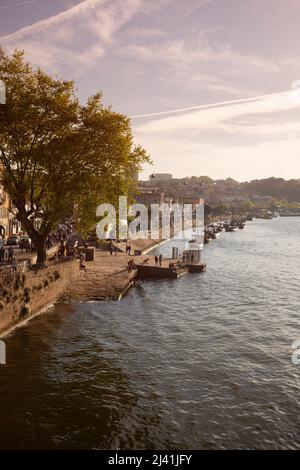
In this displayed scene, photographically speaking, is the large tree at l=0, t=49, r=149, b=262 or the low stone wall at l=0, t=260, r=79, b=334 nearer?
the low stone wall at l=0, t=260, r=79, b=334

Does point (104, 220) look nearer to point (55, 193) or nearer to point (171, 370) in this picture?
point (55, 193)

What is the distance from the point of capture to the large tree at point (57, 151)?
108 feet

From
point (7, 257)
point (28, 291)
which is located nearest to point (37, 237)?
point (7, 257)

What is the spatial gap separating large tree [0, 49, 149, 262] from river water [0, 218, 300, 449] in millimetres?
9307

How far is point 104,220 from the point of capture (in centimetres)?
4138

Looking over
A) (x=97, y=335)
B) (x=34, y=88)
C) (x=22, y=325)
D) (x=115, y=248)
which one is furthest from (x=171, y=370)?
(x=115, y=248)

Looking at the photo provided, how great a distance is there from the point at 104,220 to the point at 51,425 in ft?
84.5

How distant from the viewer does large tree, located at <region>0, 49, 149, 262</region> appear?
32.9 m

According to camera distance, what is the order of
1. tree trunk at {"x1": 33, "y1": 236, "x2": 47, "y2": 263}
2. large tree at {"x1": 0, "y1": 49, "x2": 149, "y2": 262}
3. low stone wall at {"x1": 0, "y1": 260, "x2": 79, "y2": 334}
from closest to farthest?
1. low stone wall at {"x1": 0, "y1": 260, "x2": 79, "y2": 334}
2. large tree at {"x1": 0, "y1": 49, "x2": 149, "y2": 262}
3. tree trunk at {"x1": 33, "y1": 236, "x2": 47, "y2": 263}

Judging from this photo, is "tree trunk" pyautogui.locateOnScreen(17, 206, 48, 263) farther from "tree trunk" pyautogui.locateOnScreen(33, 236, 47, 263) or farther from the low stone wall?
the low stone wall

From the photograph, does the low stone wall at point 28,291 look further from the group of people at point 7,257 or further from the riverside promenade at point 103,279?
the group of people at point 7,257

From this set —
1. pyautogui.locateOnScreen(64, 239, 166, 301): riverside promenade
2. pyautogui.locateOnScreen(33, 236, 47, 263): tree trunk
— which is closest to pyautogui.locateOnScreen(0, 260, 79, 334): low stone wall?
pyautogui.locateOnScreen(64, 239, 166, 301): riverside promenade

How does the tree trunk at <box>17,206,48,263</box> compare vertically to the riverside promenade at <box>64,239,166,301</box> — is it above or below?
above

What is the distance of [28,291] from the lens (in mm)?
30484
